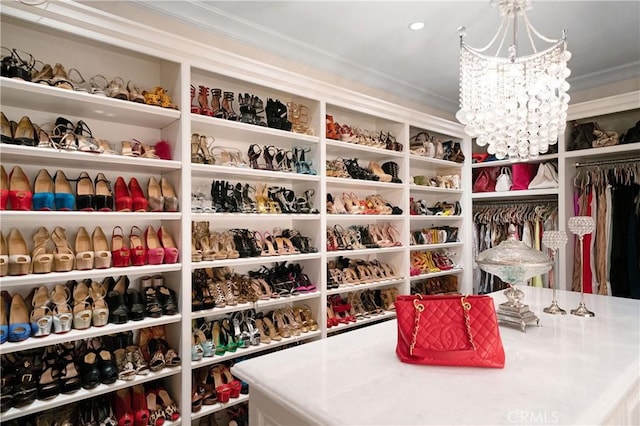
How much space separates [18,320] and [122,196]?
0.76 meters

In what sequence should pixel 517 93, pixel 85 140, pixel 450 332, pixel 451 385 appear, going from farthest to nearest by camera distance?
pixel 85 140
pixel 517 93
pixel 450 332
pixel 451 385

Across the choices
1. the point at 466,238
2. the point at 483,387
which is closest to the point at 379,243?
the point at 466,238

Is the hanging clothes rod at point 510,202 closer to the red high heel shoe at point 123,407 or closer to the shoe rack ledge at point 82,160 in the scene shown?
the shoe rack ledge at point 82,160

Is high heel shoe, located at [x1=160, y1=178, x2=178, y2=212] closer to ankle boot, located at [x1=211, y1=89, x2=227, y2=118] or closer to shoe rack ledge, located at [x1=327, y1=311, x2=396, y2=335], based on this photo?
ankle boot, located at [x1=211, y1=89, x2=227, y2=118]

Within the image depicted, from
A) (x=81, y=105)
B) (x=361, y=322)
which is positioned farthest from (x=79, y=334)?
(x=361, y=322)

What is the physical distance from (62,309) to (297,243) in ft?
4.94

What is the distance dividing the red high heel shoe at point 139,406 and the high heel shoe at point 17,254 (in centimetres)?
86

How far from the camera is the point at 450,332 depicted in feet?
3.68

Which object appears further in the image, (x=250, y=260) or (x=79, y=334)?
(x=250, y=260)

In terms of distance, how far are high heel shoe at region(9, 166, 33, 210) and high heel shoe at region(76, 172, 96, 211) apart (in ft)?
0.65

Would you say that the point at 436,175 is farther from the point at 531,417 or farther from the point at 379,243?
the point at 531,417

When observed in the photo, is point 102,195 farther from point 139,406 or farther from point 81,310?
point 139,406

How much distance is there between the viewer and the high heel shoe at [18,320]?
162 cm

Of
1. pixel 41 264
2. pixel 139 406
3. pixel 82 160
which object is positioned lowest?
pixel 139 406
